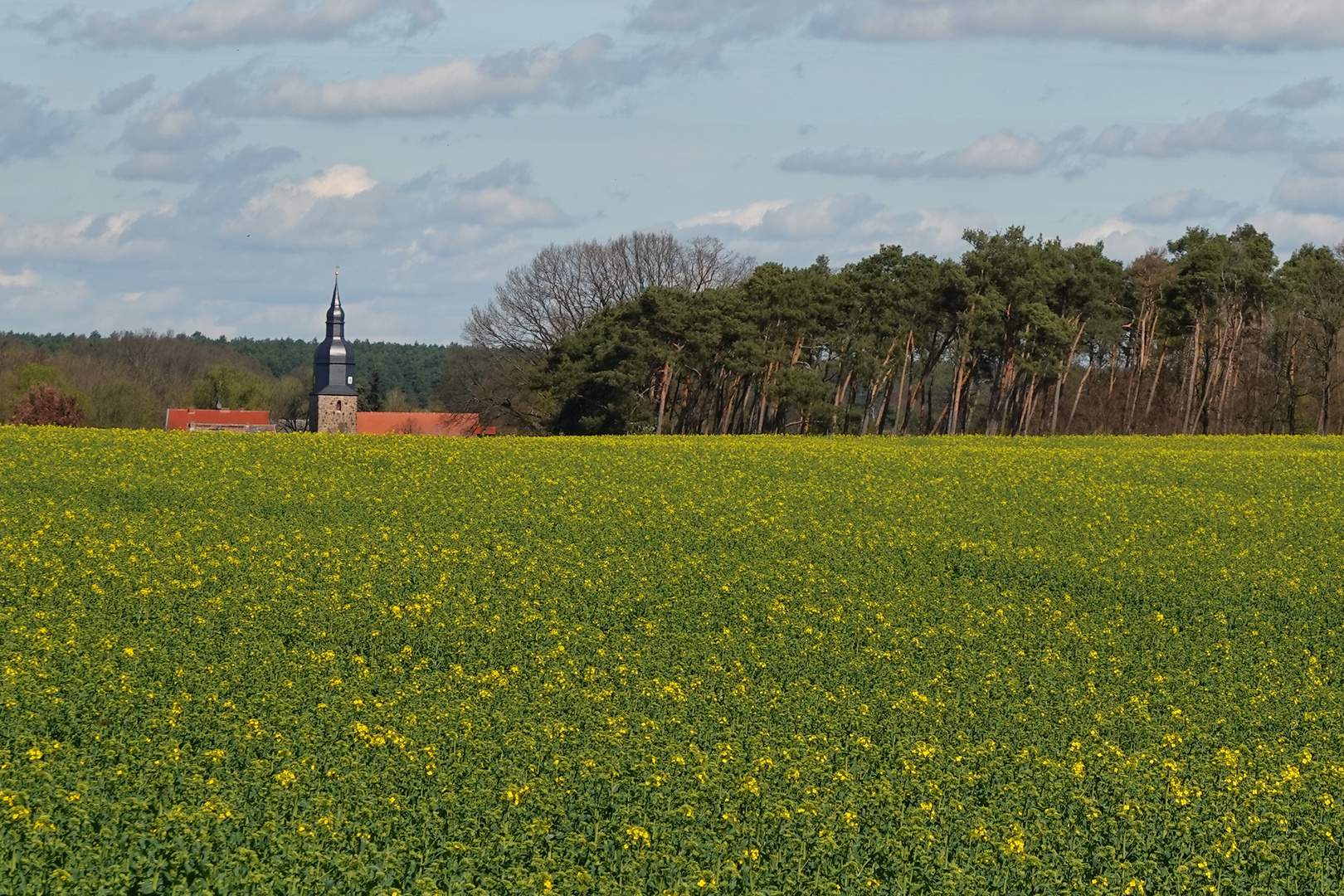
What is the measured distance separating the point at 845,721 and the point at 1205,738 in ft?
13.7

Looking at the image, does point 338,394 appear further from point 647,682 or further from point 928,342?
point 647,682

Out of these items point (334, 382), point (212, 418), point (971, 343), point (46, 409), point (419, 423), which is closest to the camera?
point (971, 343)

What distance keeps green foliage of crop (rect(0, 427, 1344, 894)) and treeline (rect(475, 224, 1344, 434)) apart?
33.5m

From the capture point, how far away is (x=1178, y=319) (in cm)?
7919

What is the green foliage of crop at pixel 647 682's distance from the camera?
33.9 feet

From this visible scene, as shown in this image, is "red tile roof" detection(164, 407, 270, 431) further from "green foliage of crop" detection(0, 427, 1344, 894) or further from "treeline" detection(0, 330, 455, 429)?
"green foliage of crop" detection(0, 427, 1344, 894)

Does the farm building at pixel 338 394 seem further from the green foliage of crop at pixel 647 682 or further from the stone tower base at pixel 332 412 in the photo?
the green foliage of crop at pixel 647 682

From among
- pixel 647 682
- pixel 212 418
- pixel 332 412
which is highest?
pixel 332 412

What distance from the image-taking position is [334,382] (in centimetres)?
8875

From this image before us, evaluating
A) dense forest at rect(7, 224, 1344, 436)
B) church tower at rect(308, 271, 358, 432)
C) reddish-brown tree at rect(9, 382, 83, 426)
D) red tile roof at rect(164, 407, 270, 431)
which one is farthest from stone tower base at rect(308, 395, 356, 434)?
red tile roof at rect(164, 407, 270, 431)

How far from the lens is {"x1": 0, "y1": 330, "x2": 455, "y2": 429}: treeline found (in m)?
94.2

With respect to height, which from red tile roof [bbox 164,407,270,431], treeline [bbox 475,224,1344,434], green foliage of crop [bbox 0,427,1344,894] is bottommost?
green foliage of crop [bbox 0,427,1344,894]

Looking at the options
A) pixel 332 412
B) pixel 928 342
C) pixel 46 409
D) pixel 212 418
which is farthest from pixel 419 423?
pixel 928 342

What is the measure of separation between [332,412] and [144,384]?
4837 centimetres
